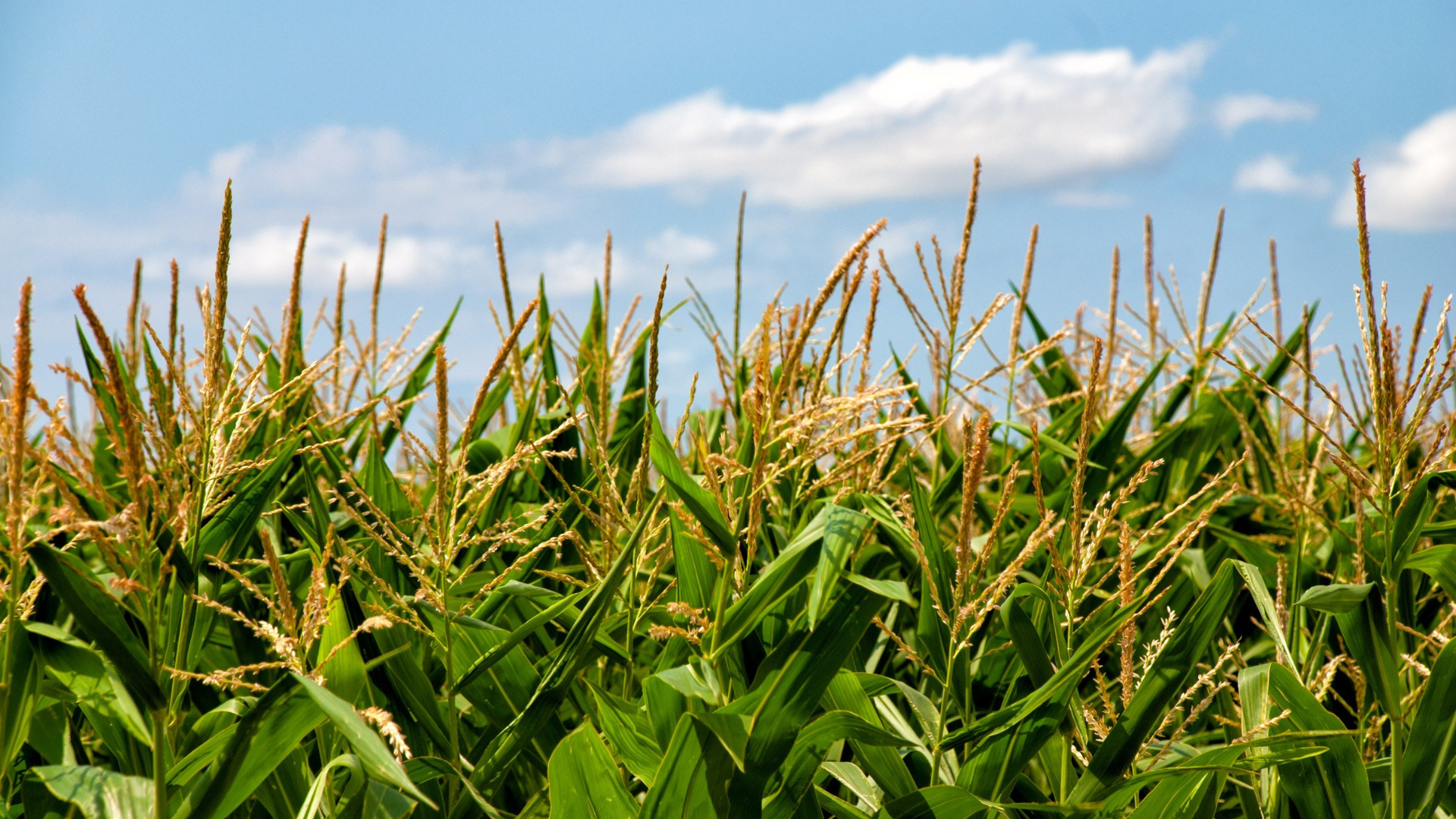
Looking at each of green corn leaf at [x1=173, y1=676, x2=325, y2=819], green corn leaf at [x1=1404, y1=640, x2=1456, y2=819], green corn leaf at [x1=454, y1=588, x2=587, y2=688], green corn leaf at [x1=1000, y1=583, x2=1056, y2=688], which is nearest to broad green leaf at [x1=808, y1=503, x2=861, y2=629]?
green corn leaf at [x1=1000, y1=583, x2=1056, y2=688]

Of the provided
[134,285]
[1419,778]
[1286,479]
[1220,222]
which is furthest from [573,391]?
[1220,222]

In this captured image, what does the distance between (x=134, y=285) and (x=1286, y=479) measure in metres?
2.74

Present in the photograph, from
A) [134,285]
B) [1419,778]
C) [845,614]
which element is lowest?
[1419,778]

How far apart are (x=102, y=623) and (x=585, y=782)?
56 cm

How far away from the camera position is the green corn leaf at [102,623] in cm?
101

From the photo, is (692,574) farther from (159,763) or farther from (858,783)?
(159,763)

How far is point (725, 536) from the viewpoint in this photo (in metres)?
1.19

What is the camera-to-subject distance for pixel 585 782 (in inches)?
49.2

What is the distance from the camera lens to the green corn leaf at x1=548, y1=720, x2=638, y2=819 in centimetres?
124

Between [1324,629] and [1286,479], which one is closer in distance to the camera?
[1324,629]

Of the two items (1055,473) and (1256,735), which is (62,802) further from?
(1055,473)

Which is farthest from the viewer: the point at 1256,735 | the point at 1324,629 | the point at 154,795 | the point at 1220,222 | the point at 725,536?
the point at 1220,222

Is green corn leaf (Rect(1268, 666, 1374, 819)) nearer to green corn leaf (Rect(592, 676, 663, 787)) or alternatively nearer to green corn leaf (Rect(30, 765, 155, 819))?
green corn leaf (Rect(592, 676, 663, 787))

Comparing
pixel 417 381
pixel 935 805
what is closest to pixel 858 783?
pixel 935 805
